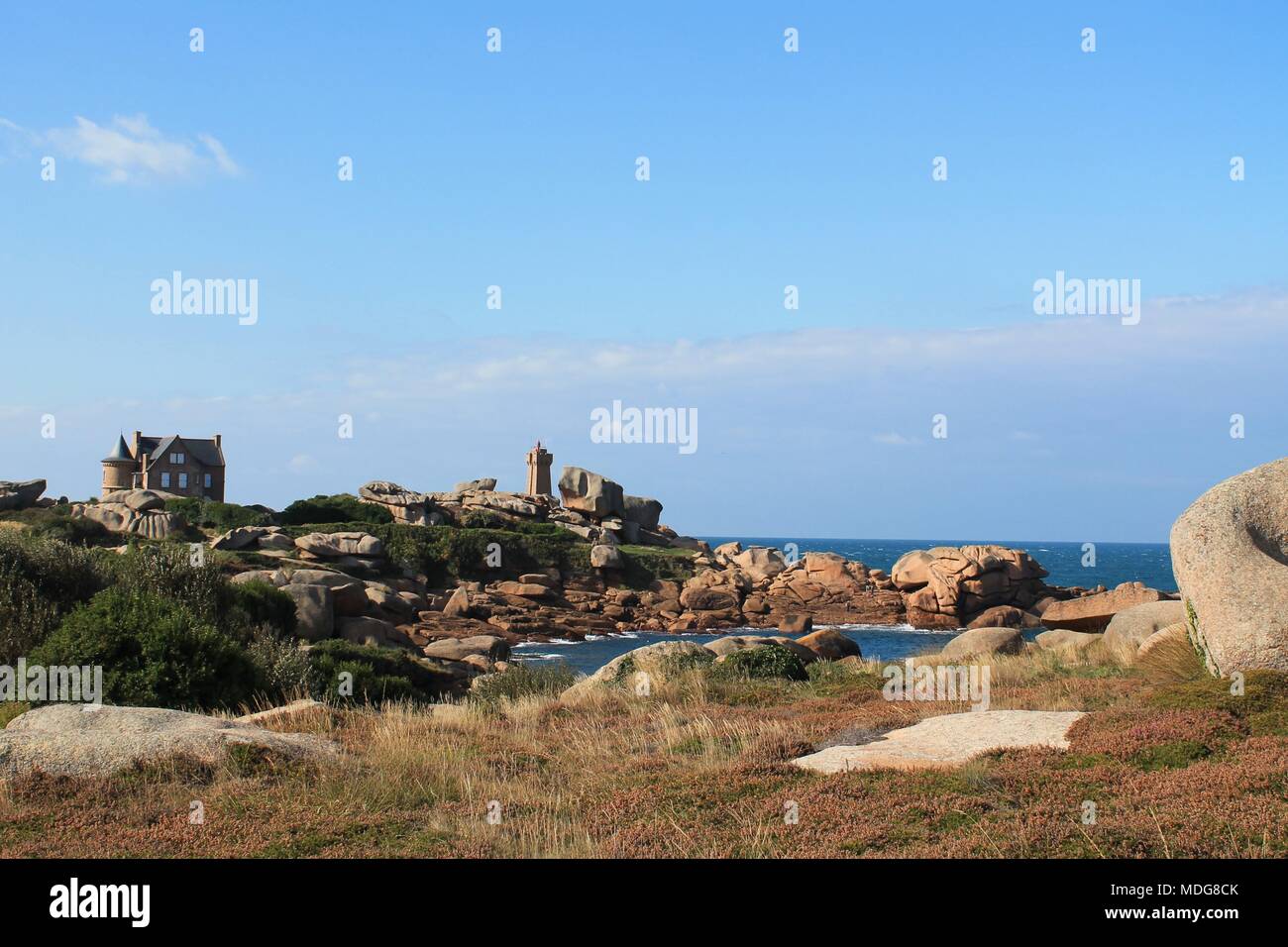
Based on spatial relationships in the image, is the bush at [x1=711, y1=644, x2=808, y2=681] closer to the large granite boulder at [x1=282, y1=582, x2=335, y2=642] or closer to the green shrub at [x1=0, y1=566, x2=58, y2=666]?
the green shrub at [x1=0, y1=566, x2=58, y2=666]

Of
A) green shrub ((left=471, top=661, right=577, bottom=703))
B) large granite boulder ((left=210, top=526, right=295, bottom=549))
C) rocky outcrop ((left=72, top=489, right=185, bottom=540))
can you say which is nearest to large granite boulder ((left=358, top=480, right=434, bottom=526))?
large granite boulder ((left=210, top=526, right=295, bottom=549))

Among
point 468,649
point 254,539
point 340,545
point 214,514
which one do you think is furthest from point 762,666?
point 214,514

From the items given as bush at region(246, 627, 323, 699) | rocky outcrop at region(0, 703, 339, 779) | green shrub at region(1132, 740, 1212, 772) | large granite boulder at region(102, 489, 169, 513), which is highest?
large granite boulder at region(102, 489, 169, 513)

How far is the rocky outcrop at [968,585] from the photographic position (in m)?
63.4

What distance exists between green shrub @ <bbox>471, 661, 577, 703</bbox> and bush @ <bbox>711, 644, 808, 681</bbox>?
352 cm

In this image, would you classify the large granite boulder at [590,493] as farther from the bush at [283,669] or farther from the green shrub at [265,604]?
the bush at [283,669]

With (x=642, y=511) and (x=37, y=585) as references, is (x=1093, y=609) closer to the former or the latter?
(x=37, y=585)

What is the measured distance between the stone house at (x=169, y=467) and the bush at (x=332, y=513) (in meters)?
9.22

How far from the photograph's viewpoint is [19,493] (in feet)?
208

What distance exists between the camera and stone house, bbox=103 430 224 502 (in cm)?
7806

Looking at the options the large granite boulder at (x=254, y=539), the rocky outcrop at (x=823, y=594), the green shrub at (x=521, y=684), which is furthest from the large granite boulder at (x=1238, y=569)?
the large granite boulder at (x=254, y=539)
